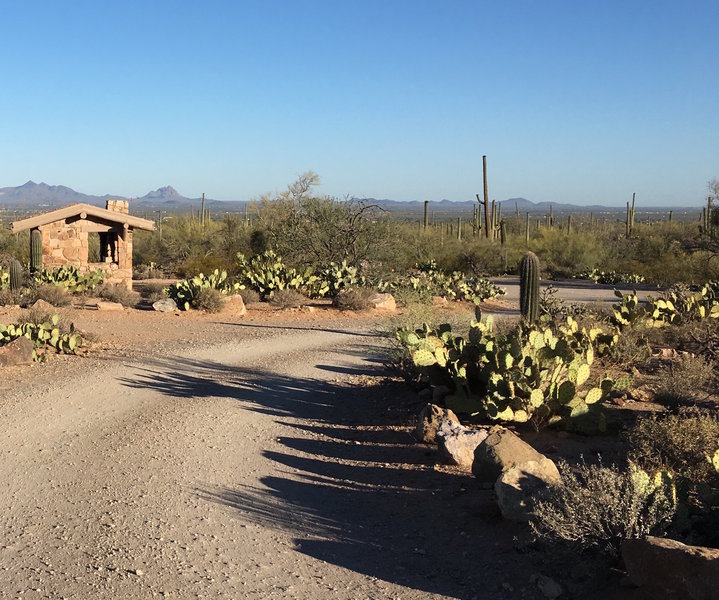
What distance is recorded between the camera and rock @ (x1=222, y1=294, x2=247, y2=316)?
17.8 m

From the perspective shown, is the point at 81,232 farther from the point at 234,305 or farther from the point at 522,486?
the point at 522,486

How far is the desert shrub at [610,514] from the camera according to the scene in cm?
477

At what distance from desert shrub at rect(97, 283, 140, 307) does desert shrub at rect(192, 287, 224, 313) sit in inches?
77.3

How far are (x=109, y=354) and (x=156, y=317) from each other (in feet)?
14.2

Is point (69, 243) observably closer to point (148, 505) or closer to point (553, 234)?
point (148, 505)

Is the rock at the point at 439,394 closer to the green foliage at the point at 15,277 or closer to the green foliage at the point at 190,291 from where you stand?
the green foliage at the point at 190,291

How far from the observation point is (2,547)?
5527 millimetres

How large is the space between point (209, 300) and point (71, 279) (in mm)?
4433

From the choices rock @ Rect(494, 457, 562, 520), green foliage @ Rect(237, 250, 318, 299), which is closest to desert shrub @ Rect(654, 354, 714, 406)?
rock @ Rect(494, 457, 562, 520)

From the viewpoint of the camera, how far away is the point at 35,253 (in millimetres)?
20438

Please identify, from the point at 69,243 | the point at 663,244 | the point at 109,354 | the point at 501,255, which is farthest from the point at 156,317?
the point at 663,244

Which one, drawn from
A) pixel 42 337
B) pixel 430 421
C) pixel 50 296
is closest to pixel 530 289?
pixel 430 421

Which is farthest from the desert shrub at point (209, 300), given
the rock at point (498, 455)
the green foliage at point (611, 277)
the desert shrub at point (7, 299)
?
the green foliage at point (611, 277)

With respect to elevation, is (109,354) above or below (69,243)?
below
